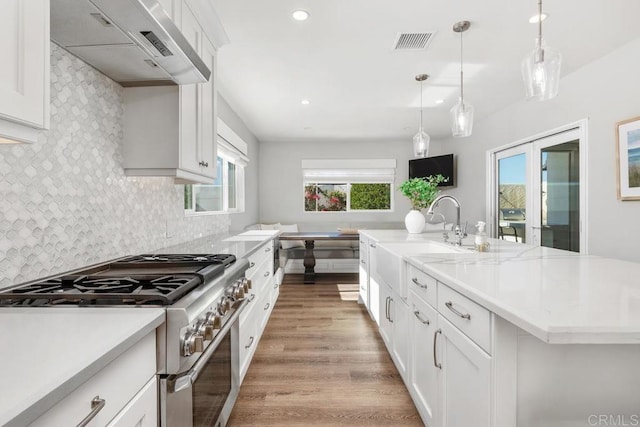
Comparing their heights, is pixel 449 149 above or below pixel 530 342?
above

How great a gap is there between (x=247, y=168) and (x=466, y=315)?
4629 mm

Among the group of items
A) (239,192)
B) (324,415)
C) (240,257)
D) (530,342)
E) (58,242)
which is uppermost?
(239,192)

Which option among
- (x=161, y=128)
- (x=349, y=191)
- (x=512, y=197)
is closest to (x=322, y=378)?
(x=161, y=128)

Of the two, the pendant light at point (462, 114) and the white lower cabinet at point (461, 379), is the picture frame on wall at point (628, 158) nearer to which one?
the pendant light at point (462, 114)

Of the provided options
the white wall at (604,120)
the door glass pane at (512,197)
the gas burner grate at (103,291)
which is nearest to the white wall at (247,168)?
the gas burner grate at (103,291)

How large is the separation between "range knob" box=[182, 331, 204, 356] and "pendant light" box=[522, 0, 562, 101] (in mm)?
1918

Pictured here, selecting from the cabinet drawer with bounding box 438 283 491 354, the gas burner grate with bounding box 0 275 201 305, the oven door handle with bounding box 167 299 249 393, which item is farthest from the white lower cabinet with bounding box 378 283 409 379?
the gas burner grate with bounding box 0 275 201 305

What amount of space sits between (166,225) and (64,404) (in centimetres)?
183

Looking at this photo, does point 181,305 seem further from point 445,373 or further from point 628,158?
point 628,158

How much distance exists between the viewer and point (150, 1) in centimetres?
112

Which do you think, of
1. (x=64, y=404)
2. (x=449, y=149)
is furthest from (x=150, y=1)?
(x=449, y=149)

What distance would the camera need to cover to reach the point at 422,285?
1.57m

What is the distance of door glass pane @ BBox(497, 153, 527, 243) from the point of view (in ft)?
14.0

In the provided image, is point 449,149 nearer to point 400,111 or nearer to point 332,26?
→ point 400,111
